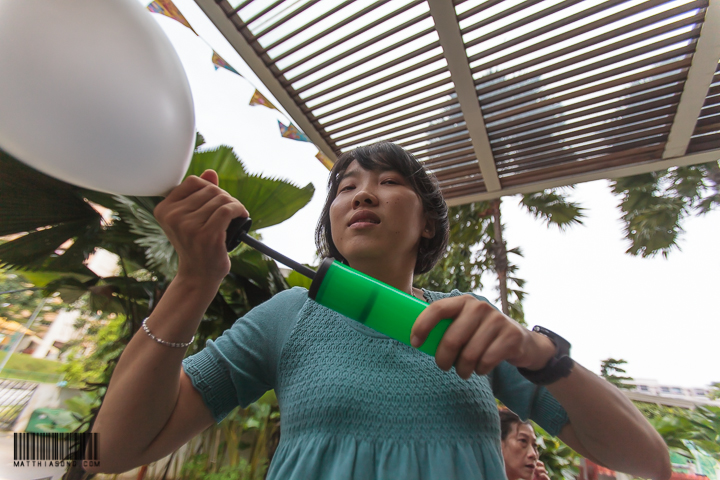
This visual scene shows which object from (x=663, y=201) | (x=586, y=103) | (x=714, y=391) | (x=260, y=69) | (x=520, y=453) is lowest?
(x=520, y=453)

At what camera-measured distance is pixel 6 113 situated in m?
0.38

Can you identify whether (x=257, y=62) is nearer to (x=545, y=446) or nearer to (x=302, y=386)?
(x=302, y=386)

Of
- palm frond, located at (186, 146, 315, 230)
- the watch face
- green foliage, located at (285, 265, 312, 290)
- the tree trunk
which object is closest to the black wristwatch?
the watch face

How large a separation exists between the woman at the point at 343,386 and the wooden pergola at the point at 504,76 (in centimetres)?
201

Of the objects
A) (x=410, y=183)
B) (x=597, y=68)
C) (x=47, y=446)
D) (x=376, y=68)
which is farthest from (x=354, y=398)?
(x=597, y=68)

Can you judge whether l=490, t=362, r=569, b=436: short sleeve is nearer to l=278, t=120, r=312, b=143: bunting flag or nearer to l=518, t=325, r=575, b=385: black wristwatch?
l=518, t=325, r=575, b=385: black wristwatch

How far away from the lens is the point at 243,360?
561 millimetres

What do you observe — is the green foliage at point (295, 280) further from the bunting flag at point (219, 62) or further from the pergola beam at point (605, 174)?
the pergola beam at point (605, 174)

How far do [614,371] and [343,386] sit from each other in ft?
14.3

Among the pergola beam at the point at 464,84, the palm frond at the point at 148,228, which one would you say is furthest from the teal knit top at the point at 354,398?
the pergola beam at the point at 464,84

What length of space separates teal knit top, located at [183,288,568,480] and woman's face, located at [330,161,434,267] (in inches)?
5.7

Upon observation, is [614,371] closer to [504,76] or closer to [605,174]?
[605,174]

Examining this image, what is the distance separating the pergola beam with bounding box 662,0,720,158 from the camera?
173 centimetres

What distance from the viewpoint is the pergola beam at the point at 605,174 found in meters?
2.31
